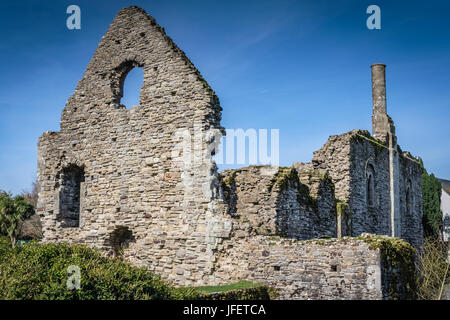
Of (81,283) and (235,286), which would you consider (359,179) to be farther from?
(81,283)

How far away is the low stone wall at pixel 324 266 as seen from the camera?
32.4 feet

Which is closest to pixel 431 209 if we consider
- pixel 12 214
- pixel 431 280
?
pixel 431 280

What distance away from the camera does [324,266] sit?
1037 centimetres

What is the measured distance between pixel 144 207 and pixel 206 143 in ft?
8.11

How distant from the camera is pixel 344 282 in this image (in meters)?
10.1

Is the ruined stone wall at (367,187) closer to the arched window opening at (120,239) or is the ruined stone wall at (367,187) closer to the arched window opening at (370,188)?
the arched window opening at (370,188)

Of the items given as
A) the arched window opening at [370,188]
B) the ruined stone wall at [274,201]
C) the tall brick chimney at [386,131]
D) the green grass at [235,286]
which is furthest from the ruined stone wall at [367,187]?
the green grass at [235,286]

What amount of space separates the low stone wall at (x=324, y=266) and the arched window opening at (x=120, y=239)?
3.08m

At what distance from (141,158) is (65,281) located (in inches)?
221

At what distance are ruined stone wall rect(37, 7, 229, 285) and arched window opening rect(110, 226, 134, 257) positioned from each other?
0.14m

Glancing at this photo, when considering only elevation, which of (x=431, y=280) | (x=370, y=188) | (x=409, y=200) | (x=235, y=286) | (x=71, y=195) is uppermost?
(x=370, y=188)

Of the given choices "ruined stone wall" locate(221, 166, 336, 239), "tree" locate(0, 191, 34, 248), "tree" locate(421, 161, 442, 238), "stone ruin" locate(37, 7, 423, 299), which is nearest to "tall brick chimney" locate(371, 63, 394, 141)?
"tree" locate(421, 161, 442, 238)

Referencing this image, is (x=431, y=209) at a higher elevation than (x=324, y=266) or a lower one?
higher
